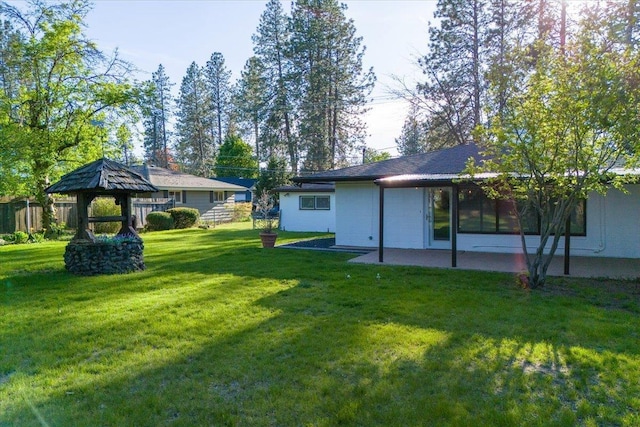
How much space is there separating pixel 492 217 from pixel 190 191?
57.7 feet

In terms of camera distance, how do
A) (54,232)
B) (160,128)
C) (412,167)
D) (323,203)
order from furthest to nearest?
(160,128) → (323,203) → (54,232) → (412,167)

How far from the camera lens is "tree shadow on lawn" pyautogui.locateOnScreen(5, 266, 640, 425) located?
2918 millimetres

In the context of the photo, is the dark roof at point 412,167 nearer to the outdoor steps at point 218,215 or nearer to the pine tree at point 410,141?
the outdoor steps at point 218,215

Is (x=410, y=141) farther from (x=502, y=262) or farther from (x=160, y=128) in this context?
(x=502, y=262)

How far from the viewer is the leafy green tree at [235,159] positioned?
38125 mm

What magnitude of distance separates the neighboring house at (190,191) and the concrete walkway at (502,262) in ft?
49.2

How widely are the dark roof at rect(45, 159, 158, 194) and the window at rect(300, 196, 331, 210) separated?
9410 millimetres

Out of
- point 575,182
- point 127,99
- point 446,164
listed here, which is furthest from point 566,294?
point 127,99

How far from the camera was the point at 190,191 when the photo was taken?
76.8 feet

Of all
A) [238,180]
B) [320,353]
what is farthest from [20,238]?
[238,180]

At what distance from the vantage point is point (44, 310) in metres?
5.62

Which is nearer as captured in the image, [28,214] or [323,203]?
A: [28,214]

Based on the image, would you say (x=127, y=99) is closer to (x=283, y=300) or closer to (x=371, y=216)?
(x=371, y=216)

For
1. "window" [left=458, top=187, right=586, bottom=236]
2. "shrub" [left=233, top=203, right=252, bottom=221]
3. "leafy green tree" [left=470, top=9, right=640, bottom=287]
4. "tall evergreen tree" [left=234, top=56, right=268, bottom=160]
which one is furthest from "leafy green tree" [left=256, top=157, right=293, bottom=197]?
"leafy green tree" [left=470, top=9, right=640, bottom=287]
